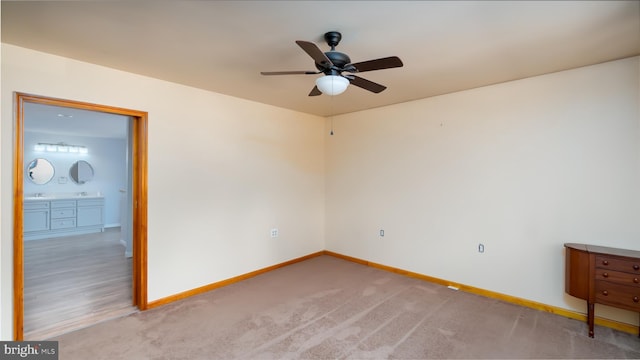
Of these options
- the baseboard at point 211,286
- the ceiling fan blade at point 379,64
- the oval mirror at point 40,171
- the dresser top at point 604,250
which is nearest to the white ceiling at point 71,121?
the oval mirror at point 40,171

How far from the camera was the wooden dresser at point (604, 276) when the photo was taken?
2.41 m

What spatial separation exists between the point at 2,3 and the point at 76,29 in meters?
0.38

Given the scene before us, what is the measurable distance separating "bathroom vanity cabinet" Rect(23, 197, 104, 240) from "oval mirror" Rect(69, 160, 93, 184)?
728 millimetres

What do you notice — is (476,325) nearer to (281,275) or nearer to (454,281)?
(454,281)

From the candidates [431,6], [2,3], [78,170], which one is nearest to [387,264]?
[431,6]

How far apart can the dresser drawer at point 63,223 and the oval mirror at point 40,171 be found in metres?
1.09

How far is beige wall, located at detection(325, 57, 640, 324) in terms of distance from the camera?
2736 mm

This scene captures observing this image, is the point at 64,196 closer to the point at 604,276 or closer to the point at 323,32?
the point at 323,32

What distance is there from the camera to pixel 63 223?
21.9ft

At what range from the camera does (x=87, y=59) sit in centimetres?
266

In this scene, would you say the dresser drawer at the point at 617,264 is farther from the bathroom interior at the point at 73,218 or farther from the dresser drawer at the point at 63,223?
the dresser drawer at the point at 63,223

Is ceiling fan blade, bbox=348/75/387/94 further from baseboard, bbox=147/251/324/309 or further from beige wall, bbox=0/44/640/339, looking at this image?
baseboard, bbox=147/251/324/309

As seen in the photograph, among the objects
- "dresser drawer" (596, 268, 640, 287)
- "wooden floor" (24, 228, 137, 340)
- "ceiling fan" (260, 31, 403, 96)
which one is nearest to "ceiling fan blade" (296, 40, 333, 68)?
"ceiling fan" (260, 31, 403, 96)

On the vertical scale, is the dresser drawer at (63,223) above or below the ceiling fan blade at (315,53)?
below
